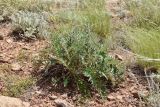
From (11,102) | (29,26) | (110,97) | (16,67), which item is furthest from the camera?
(29,26)

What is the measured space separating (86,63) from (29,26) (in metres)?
1.10

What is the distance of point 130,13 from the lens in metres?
4.53

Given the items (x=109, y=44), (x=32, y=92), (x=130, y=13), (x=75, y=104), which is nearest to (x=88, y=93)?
(x=75, y=104)

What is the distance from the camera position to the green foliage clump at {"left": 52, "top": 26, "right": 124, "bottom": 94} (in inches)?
125

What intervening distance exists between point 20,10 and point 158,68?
74.6 inches

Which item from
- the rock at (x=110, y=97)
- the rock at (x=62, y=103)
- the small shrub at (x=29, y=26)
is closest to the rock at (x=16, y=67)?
the small shrub at (x=29, y=26)

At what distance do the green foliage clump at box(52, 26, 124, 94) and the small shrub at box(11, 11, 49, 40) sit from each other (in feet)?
2.25

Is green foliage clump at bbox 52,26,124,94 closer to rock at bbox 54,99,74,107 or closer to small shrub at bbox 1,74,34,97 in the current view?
rock at bbox 54,99,74,107

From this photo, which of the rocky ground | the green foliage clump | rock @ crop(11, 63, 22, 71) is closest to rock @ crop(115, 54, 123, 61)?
the rocky ground

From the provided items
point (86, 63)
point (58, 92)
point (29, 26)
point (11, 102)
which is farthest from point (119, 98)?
point (29, 26)

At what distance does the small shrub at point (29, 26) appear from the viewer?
4035 mm

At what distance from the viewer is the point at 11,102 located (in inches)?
118

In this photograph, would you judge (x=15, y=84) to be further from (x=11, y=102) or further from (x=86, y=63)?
(x=86, y=63)

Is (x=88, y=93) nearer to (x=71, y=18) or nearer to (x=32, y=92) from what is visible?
(x=32, y=92)
